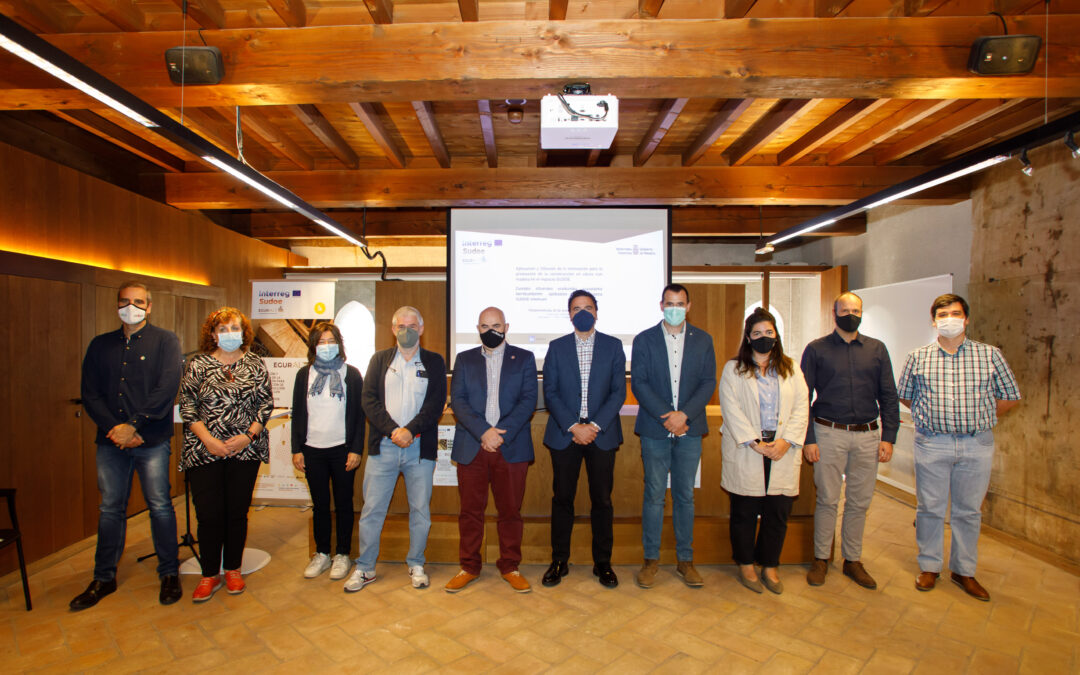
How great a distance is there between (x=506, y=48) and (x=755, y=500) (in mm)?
2936

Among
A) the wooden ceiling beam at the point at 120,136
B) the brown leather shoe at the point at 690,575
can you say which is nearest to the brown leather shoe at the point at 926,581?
the brown leather shoe at the point at 690,575

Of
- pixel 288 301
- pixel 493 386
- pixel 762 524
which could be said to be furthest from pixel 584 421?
pixel 288 301

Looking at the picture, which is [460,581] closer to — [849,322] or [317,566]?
[317,566]

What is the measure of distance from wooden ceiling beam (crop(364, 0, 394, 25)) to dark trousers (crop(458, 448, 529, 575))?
245 centimetres

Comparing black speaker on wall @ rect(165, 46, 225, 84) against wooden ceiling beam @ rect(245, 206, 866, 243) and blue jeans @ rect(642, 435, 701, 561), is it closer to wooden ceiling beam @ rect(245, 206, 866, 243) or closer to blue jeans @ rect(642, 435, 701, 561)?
blue jeans @ rect(642, 435, 701, 561)

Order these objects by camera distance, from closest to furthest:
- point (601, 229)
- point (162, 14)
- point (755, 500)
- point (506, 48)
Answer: point (506, 48), point (162, 14), point (755, 500), point (601, 229)

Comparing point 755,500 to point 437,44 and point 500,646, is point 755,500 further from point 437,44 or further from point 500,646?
point 437,44

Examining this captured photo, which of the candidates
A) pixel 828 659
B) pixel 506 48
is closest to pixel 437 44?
pixel 506 48

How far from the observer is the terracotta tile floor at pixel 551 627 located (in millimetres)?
2453

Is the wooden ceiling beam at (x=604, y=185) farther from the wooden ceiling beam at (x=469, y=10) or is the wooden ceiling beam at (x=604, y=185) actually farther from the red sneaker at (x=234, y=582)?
the red sneaker at (x=234, y=582)

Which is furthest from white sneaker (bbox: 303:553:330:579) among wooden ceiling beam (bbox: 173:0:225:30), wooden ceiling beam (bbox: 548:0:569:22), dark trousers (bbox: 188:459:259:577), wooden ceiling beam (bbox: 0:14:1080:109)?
wooden ceiling beam (bbox: 548:0:569:22)

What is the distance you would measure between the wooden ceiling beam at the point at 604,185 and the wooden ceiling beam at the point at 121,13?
7.66 feet

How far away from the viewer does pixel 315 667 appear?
2406mm

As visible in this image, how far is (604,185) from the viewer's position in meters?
5.14
